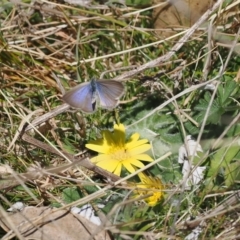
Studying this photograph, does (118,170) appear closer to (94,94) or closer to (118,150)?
(118,150)

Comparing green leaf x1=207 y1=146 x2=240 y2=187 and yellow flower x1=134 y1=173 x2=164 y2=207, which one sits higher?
green leaf x1=207 y1=146 x2=240 y2=187

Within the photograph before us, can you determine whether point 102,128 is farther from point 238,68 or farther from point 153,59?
point 238,68

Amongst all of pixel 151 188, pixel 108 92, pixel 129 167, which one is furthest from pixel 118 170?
pixel 108 92

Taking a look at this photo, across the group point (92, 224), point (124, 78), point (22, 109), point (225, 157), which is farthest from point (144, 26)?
point (92, 224)

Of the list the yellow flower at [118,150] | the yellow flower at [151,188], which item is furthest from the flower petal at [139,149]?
the yellow flower at [151,188]

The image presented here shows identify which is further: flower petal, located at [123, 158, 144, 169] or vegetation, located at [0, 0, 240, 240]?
flower petal, located at [123, 158, 144, 169]

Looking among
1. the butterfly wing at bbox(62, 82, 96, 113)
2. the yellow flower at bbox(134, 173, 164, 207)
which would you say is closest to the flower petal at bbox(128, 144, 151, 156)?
the yellow flower at bbox(134, 173, 164, 207)

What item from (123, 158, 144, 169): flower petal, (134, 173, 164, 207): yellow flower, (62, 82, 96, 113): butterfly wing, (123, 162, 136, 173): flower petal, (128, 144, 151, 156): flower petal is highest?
(62, 82, 96, 113): butterfly wing

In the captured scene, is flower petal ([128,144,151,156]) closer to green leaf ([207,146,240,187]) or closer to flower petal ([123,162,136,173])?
flower petal ([123,162,136,173])
